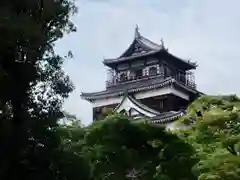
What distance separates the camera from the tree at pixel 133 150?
1087cm

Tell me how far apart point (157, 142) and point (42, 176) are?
16.2 feet

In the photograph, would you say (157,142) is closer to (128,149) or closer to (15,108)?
(128,149)

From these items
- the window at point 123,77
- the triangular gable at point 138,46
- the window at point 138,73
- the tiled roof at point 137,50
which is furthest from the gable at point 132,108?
the triangular gable at point 138,46

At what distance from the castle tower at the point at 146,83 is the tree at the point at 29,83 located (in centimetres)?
1992

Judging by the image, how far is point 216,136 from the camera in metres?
9.80

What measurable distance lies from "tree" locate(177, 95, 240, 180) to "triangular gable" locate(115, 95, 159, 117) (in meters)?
16.8

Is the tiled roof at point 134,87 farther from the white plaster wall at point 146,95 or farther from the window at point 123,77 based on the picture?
the window at point 123,77

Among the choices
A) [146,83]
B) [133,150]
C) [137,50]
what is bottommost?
[133,150]

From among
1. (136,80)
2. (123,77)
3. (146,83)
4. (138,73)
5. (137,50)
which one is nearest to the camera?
(146,83)

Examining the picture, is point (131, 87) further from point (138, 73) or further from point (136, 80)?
point (138, 73)

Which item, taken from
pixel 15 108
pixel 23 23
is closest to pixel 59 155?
pixel 15 108

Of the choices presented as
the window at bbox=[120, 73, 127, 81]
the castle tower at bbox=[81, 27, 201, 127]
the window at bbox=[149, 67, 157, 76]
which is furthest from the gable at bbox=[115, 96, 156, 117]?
the window at bbox=[149, 67, 157, 76]

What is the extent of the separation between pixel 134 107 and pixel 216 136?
1867cm

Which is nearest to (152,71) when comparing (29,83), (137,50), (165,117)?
(137,50)
